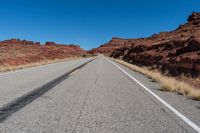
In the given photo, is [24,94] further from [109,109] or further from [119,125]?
[119,125]

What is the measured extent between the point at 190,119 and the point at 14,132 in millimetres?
3578

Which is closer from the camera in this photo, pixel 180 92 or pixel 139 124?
pixel 139 124

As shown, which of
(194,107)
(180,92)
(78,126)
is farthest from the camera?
(180,92)

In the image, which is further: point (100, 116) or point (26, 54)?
point (26, 54)

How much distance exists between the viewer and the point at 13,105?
6.56 m

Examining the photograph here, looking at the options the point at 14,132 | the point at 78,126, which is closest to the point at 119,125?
the point at 78,126

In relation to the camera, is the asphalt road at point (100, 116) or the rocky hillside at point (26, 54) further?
the rocky hillside at point (26, 54)

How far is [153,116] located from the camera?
18.9 feet

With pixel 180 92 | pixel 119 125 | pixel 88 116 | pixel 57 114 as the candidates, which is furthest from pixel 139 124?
pixel 180 92

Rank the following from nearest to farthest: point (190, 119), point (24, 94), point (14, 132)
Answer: point (14, 132), point (190, 119), point (24, 94)

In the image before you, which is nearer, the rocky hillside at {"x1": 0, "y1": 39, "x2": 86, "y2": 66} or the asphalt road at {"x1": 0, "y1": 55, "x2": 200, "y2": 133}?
the asphalt road at {"x1": 0, "y1": 55, "x2": 200, "y2": 133}

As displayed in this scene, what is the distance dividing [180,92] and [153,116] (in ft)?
14.4

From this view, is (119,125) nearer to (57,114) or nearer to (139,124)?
(139,124)

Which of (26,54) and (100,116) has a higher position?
(26,54)
